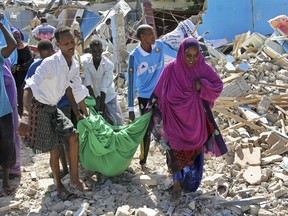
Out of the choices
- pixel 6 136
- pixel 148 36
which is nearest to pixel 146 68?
pixel 148 36

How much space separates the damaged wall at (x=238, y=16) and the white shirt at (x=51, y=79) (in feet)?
30.2

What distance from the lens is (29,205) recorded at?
4465mm

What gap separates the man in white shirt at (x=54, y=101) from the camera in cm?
402

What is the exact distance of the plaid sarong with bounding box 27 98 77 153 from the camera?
163 inches

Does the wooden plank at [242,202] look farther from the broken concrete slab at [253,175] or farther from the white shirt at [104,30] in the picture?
the white shirt at [104,30]

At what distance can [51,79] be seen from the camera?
4.04 metres

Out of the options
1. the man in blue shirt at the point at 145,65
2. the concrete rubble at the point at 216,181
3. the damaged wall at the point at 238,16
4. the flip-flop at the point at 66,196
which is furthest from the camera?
the damaged wall at the point at 238,16

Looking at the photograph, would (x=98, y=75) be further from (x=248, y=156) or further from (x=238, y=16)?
(x=238, y=16)

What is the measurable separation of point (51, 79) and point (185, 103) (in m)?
1.30

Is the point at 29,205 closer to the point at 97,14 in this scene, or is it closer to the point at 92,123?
the point at 92,123

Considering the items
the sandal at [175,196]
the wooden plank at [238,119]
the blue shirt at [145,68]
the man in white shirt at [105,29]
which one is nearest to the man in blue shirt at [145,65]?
the blue shirt at [145,68]

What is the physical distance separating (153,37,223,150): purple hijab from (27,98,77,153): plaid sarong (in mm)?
981

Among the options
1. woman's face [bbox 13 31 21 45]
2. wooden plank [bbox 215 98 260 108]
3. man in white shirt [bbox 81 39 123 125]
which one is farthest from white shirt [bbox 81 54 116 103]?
wooden plank [bbox 215 98 260 108]

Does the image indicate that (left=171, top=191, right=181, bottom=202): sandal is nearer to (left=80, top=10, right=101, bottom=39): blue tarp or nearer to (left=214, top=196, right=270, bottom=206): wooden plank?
(left=214, top=196, right=270, bottom=206): wooden plank
